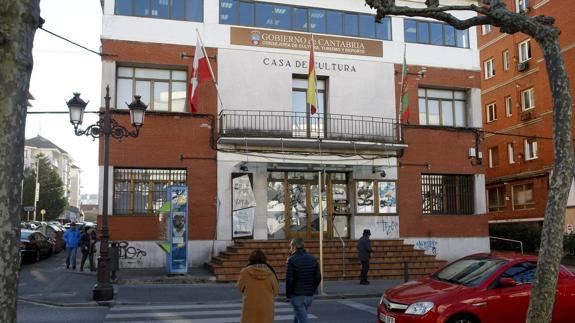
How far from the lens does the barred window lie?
68.2 ft

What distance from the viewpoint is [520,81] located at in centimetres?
3709

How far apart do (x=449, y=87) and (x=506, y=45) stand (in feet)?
53.1

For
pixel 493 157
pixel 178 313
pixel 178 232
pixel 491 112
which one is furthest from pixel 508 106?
pixel 178 313

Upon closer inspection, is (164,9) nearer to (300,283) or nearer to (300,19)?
(300,19)

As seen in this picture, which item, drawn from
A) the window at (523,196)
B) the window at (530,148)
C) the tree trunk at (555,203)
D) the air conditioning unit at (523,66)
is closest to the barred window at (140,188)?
the tree trunk at (555,203)

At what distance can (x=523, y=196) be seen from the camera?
36.1 metres

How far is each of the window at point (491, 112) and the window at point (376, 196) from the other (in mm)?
20146

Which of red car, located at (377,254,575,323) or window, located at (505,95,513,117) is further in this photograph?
window, located at (505,95,513,117)

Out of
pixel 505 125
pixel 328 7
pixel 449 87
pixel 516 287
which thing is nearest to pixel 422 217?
pixel 449 87

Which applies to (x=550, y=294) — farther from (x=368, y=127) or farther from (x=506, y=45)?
(x=506, y=45)

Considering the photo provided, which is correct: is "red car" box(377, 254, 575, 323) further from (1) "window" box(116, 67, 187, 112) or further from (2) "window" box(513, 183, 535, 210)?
(2) "window" box(513, 183, 535, 210)

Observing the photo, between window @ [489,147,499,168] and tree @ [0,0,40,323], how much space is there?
3977cm

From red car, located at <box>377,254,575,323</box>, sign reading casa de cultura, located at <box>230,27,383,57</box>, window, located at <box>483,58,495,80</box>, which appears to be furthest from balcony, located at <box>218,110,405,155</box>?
window, located at <box>483,58,495,80</box>

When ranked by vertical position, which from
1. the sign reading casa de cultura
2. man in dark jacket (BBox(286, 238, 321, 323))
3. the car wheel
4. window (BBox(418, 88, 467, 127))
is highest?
the sign reading casa de cultura
